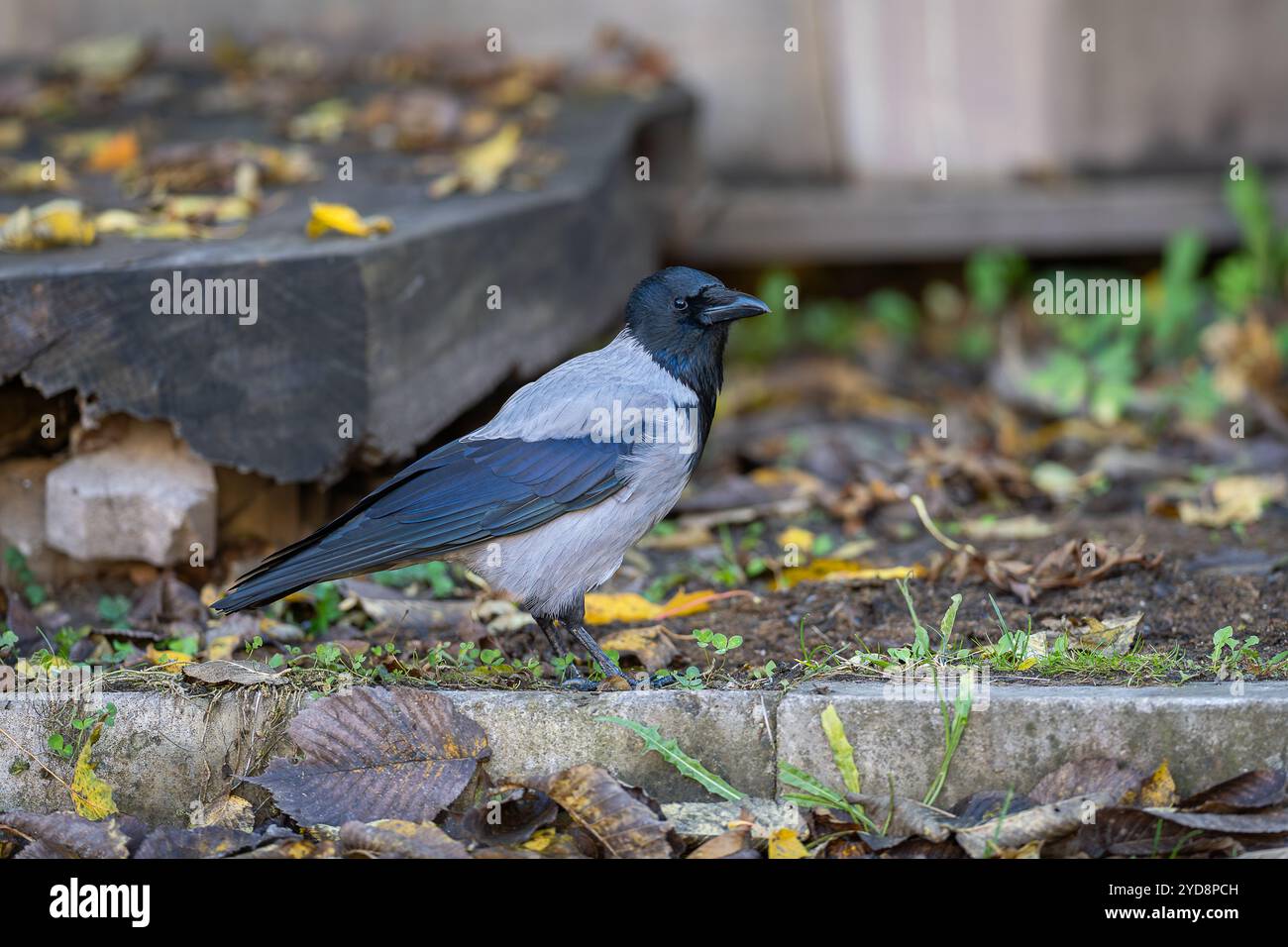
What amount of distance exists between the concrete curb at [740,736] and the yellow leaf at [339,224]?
1.71 metres

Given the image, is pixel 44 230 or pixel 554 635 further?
pixel 44 230

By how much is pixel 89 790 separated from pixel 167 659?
0.50 meters

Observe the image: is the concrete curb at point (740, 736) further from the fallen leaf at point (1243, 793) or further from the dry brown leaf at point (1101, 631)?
the dry brown leaf at point (1101, 631)

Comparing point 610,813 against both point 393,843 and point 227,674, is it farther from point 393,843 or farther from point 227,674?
point 227,674

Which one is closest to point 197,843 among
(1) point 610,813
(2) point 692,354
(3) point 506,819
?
(3) point 506,819

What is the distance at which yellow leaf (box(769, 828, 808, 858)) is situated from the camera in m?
2.90

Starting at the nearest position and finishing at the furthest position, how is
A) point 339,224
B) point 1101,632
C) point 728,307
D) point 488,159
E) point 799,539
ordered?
point 1101,632 → point 728,307 → point 339,224 → point 799,539 → point 488,159

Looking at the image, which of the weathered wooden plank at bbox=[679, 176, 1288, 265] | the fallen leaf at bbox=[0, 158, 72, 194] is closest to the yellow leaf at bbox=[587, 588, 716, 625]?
the fallen leaf at bbox=[0, 158, 72, 194]

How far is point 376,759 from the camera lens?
3.15 m

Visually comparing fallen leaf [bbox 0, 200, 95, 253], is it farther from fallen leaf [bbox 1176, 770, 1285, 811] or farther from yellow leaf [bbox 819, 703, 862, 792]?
fallen leaf [bbox 1176, 770, 1285, 811]

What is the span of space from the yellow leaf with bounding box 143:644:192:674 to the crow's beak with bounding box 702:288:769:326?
161 cm

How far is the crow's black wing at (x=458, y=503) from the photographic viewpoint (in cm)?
353
